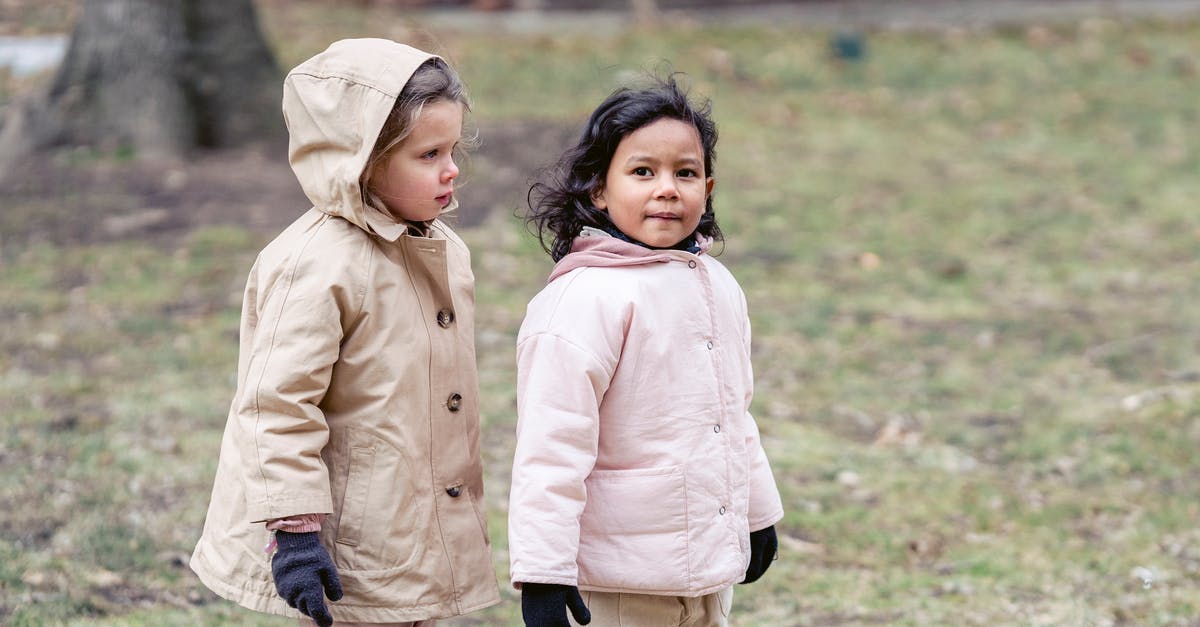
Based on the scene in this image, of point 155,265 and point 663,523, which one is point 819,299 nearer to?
point 155,265

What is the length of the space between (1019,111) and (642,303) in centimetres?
966

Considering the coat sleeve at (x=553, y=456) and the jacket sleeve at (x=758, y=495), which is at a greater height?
the coat sleeve at (x=553, y=456)

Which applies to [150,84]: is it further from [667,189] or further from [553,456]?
[553,456]

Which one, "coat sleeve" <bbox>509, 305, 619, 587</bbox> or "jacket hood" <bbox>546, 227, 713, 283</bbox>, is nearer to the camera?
"coat sleeve" <bbox>509, 305, 619, 587</bbox>

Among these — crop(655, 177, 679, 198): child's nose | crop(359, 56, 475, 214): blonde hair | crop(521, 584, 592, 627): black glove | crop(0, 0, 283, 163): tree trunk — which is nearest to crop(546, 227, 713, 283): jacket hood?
crop(655, 177, 679, 198): child's nose

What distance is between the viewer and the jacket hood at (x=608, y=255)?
2547 mm

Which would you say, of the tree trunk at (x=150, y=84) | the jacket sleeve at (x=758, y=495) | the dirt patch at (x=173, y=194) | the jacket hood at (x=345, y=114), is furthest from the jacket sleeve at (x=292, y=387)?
the tree trunk at (x=150, y=84)

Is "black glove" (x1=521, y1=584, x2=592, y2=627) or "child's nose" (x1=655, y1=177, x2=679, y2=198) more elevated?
"child's nose" (x1=655, y1=177, x2=679, y2=198)

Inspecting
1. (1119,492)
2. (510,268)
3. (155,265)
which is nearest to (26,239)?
(155,265)

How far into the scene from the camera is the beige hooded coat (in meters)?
2.41

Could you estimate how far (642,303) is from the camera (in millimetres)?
2523

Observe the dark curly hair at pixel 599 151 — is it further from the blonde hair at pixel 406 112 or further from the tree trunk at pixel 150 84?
the tree trunk at pixel 150 84

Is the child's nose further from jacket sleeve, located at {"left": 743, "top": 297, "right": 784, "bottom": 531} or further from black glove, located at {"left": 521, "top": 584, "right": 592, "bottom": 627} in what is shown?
black glove, located at {"left": 521, "top": 584, "right": 592, "bottom": 627}

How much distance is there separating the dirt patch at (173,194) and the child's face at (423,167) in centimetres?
477
